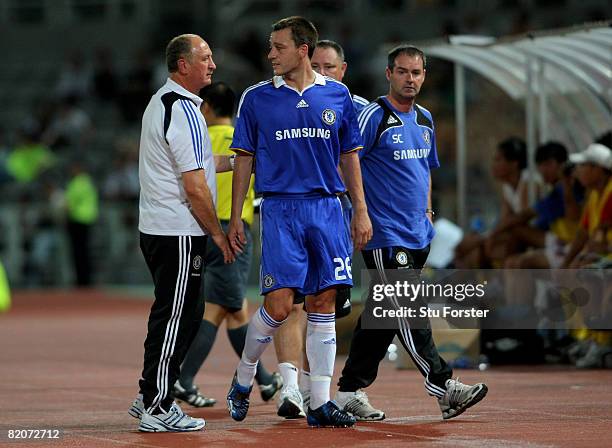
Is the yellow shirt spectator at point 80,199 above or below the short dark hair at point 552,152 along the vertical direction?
below

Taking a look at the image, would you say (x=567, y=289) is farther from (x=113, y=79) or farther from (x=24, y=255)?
(x=113, y=79)

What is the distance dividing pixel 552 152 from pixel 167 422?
690cm

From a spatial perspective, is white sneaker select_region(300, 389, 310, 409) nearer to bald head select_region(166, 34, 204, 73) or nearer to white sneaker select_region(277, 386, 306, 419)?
white sneaker select_region(277, 386, 306, 419)

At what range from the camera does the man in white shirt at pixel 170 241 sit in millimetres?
8711

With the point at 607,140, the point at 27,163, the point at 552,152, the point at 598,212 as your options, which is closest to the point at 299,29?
the point at 598,212

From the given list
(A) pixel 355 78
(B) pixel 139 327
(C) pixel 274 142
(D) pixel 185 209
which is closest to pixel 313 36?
(C) pixel 274 142

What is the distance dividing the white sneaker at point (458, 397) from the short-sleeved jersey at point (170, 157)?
195 centimetres

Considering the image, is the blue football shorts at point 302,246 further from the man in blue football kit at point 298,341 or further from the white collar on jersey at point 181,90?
the white collar on jersey at point 181,90

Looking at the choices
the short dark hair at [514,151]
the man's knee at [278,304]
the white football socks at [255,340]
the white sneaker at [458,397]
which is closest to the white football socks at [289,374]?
the white football socks at [255,340]

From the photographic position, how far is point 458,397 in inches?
361

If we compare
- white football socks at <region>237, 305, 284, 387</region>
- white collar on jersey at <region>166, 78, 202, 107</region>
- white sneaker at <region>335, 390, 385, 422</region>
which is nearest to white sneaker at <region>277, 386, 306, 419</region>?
white sneaker at <region>335, 390, 385, 422</region>

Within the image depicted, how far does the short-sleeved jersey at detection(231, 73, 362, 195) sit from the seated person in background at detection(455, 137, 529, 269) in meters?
6.25

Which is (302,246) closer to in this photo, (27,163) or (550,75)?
(550,75)

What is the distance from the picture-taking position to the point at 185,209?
8.76m
